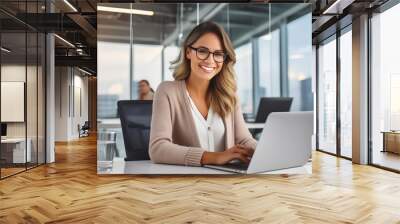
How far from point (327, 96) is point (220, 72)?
5.20 m

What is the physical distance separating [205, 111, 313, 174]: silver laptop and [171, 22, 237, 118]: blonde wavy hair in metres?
0.82

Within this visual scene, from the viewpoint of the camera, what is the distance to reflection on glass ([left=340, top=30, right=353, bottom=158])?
8812mm

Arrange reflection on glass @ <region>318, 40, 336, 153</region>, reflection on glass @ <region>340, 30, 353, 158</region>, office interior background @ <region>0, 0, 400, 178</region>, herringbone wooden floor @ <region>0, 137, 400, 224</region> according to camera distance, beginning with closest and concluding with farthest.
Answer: herringbone wooden floor @ <region>0, 137, 400, 224</region>
office interior background @ <region>0, 0, 400, 178</region>
reflection on glass @ <region>340, 30, 353, 158</region>
reflection on glass @ <region>318, 40, 336, 153</region>

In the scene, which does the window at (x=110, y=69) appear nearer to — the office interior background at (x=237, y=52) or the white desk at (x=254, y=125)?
the office interior background at (x=237, y=52)

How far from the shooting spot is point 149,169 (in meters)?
6.03

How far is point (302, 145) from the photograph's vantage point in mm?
6105

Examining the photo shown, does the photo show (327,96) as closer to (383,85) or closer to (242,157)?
(383,85)

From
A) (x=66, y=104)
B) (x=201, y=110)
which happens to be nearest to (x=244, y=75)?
(x=201, y=110)

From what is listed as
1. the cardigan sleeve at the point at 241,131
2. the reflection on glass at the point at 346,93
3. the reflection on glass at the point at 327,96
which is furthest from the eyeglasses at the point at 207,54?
the reflection on glass at the point at 327,96

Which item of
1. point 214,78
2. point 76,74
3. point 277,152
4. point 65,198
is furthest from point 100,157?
point 76,74

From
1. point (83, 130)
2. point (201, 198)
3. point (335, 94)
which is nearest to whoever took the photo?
point (201, 198)

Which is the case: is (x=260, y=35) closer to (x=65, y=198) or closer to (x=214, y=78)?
(x=214, y=78)

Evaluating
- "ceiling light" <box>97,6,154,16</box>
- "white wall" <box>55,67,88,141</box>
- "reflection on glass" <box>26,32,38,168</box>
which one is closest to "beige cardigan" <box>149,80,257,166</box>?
"ceiling light" <box>97,6,154,16</box>

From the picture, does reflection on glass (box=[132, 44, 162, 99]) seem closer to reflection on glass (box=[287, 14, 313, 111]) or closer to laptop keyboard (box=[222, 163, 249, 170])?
laptop keyboard (box=[222, 163, 249, 170])
